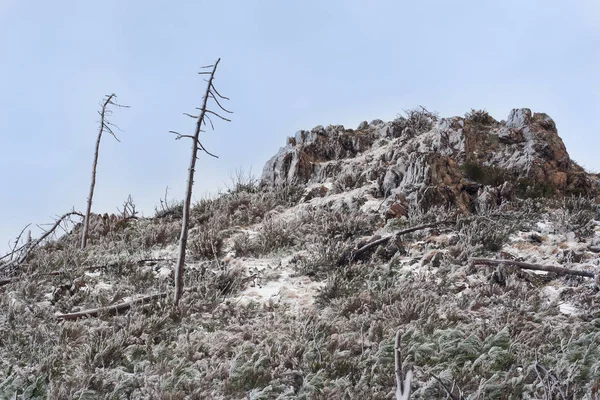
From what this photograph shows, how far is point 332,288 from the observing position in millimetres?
6602

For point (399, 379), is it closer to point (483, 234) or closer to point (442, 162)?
point (483, 234)

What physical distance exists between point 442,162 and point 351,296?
5.97 metres

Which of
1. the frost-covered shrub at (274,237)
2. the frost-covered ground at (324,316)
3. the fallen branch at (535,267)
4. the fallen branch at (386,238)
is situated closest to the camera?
the frost-covered ground at (324,316)

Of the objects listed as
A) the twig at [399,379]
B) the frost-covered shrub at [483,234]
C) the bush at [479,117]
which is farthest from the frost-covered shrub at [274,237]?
the bush at [479,117]

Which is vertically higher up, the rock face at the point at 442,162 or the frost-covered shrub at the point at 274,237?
the rock face at the point at 442,162

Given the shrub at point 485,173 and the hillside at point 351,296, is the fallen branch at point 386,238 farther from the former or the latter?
the shrub at point 485,173

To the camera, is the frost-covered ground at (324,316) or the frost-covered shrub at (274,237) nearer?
the frost-covered ground at (324,316)

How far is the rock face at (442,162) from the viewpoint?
10.5m

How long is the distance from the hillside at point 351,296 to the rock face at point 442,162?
6 cm

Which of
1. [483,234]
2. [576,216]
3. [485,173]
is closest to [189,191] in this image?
[483,234]

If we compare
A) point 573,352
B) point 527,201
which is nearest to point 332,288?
point 573,352

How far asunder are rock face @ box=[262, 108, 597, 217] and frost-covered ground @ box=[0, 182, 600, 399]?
2.92 feet

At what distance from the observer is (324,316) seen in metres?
6.05

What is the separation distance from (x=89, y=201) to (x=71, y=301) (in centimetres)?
728
